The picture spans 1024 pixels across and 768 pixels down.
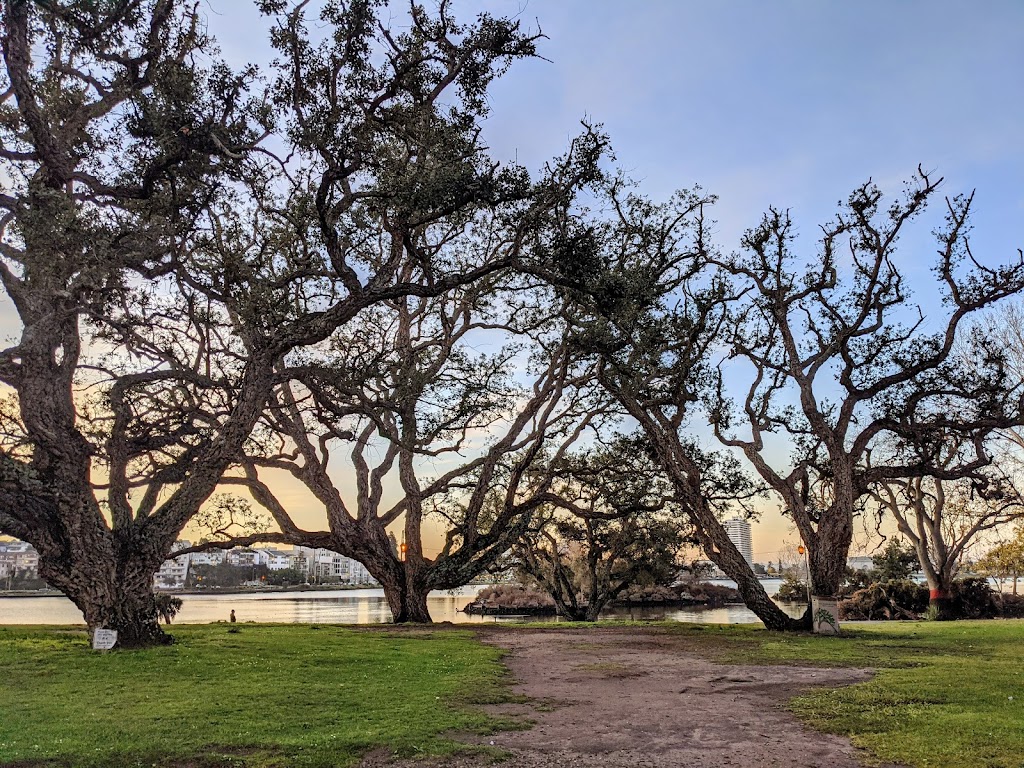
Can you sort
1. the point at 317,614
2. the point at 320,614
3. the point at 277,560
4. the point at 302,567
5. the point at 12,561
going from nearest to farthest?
the point at 320,614
the point at 317,614
the point at 12,561
the point at 302,567
the point at 277,560

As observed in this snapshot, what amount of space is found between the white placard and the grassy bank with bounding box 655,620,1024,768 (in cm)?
1064

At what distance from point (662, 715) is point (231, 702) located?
4907mm

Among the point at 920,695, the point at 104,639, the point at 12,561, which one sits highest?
the point at 104,639

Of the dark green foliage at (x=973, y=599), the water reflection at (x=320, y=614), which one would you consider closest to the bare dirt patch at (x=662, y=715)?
the water reflection at (x=320, y=614)

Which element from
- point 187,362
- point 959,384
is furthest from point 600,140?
point 959,384

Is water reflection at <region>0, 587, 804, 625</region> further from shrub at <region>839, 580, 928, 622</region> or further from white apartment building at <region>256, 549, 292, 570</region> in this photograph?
white apartment building at <region>256, 549, 292, 570</region>

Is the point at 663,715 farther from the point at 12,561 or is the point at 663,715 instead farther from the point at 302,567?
the point at 302,567

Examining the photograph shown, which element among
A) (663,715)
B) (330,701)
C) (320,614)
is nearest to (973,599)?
(663,715)

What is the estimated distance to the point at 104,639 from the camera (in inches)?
476

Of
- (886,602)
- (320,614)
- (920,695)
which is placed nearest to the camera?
(920,695)

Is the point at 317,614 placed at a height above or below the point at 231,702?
below

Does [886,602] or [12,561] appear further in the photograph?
[12,561]

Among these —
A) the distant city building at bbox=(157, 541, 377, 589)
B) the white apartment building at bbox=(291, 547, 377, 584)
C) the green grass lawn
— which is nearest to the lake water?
the green grass lawn

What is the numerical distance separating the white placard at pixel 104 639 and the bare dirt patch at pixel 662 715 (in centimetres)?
674
